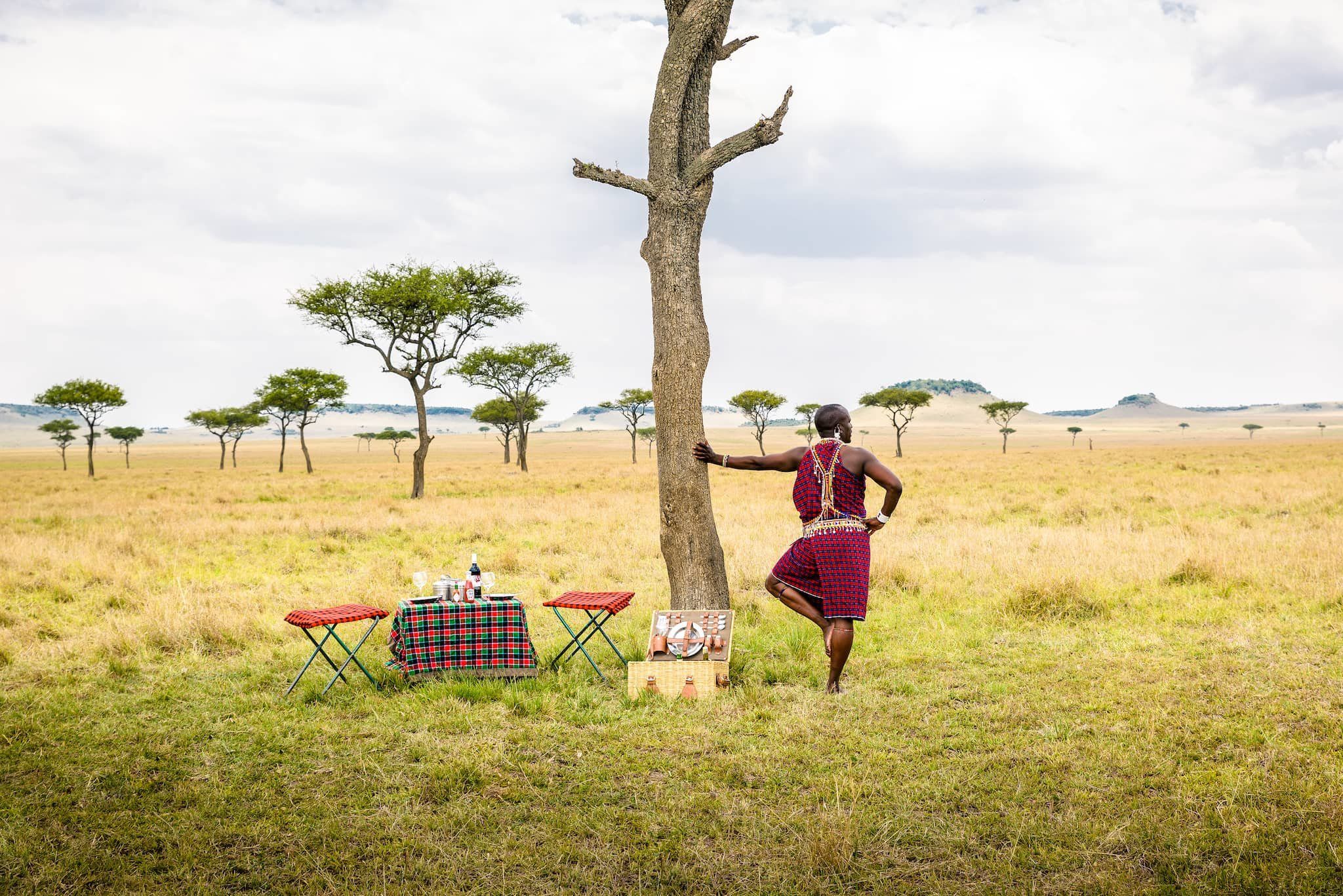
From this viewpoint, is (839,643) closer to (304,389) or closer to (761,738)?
(761,738)

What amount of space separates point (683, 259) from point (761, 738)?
13.9ft

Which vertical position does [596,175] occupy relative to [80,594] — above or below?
above

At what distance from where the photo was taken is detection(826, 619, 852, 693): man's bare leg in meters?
6.75

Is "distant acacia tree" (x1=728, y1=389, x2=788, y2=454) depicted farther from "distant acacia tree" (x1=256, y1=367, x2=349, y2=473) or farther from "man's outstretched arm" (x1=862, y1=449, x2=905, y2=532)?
"man's outstretched arm" (x1=862, y1=449, x2=905, y2=532)

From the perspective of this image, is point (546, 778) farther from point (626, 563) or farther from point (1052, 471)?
point (1052, 471)

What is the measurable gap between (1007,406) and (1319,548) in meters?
86.8

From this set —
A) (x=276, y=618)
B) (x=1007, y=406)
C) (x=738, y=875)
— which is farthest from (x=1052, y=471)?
(x=1007, y=406)

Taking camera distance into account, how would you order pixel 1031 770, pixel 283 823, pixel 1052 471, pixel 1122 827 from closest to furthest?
pixel 1122 827, pixel 283 823, pixel 1031 770, pixel 1052 471

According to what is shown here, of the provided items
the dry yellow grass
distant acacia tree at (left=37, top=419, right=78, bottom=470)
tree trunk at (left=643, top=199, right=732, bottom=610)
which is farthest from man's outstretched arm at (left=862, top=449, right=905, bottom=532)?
distant acacia tree at (left=37, top=419, right=78, bottom=470)

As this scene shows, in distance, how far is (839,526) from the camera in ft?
22.3

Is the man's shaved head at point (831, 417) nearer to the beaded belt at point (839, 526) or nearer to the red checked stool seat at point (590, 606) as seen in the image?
the beaded belt at point (839, 526)

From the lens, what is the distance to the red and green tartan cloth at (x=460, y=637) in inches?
292

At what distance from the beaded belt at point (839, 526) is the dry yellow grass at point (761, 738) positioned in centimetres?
134

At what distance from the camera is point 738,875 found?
4168 millimetres
